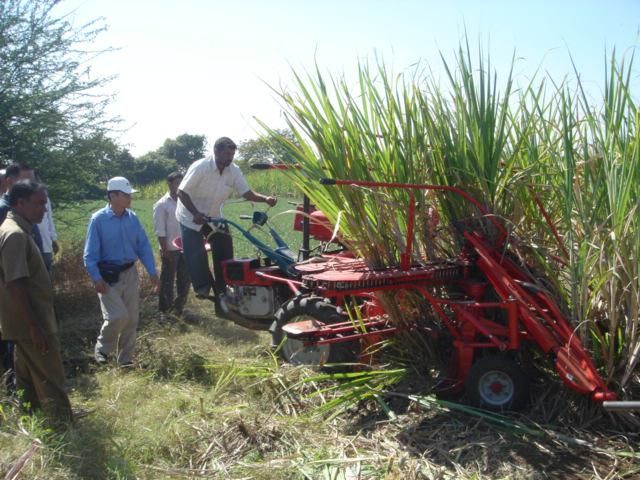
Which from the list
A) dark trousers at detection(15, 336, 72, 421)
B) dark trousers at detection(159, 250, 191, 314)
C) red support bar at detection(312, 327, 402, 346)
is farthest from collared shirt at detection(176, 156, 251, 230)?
dark trousers at detection(15, 336, 72, 421)

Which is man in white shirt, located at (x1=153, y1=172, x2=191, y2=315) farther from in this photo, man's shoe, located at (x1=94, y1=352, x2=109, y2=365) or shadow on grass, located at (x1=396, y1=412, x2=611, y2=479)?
shadow on grass, located at (x1=396, y1=412, x2=611, y2=479)

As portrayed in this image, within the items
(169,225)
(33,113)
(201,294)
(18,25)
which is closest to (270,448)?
(201,294)

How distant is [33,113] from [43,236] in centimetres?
295

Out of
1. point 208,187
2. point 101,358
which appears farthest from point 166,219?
point 101,358

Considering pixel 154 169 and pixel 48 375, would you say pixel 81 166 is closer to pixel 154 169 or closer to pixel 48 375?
pixel 48 375

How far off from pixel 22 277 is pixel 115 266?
70.3 inches

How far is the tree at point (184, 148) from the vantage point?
→ 51094mm

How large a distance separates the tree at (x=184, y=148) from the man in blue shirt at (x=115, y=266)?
45.8 meters

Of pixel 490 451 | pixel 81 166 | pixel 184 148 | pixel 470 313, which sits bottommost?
pixel 490 451

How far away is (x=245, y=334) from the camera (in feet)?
23.3

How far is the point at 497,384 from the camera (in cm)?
414

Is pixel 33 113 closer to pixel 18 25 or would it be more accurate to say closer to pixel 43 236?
pixel 18 25

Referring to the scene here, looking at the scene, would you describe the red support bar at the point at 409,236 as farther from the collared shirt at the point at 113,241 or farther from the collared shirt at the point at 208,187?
the collared shirt at the point at 208,187

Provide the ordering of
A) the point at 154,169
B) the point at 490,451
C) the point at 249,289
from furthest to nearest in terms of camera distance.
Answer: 1. the point at 154,169
2. the point at 249,289
3. the point at 490,451
